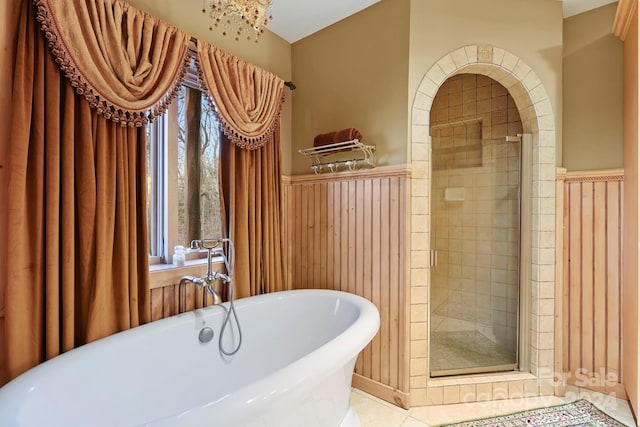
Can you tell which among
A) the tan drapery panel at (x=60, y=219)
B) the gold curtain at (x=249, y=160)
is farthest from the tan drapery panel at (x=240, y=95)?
the tan drapery panel at (x=60, y=219)

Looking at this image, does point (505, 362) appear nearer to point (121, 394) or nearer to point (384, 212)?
point (384, 212)

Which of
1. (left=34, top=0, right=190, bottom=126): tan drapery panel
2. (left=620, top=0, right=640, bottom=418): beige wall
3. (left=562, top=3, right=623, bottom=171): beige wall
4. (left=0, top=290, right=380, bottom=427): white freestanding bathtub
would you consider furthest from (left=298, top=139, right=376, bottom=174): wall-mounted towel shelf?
(left=620, top=0, right=640, bottom=418): beige wall

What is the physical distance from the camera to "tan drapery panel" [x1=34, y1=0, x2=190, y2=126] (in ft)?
4.04

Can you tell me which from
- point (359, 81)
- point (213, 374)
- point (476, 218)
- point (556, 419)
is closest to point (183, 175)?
point (213, 374)

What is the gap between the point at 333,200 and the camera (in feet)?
7.39

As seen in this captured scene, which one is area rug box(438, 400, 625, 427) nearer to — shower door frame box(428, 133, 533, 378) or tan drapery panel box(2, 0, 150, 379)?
shower door frame box(428, 133, 533, 378)

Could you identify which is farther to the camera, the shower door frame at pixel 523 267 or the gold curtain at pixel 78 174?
the shower door frame at pixel 523 267

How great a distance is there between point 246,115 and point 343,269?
4.11 ft

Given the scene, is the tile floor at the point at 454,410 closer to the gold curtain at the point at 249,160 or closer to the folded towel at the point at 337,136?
the gold curtain at the point at 249,160

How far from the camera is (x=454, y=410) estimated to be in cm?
185

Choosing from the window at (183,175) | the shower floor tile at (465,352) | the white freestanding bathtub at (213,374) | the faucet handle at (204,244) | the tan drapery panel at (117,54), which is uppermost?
the tan drapery panel at (117,54)

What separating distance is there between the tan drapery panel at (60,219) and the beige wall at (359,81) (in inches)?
52.8

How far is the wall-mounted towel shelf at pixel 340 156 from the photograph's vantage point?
2.07 meters

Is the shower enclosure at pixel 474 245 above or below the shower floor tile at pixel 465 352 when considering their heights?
above
